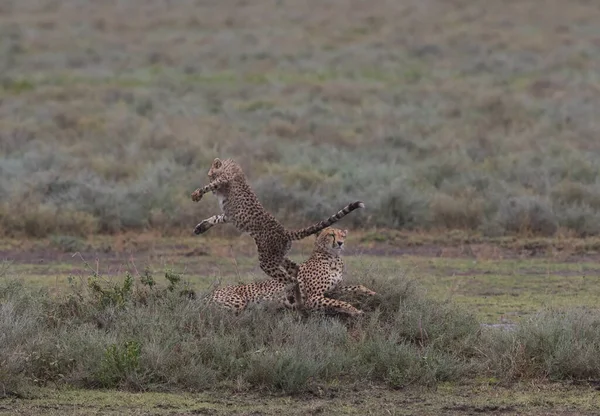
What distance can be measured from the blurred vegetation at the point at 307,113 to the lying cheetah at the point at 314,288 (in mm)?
7924

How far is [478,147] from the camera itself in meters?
27.2

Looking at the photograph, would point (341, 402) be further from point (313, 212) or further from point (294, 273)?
point (313, 212)

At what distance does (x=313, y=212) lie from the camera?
20406 millimetres

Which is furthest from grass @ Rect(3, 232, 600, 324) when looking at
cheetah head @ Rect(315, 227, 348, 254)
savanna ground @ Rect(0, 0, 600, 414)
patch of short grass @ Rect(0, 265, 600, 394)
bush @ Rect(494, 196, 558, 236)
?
patch of short grass @ Rect(0, 265, 600, 394)

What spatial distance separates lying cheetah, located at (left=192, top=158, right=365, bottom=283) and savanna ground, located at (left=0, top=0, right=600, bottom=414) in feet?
1.97

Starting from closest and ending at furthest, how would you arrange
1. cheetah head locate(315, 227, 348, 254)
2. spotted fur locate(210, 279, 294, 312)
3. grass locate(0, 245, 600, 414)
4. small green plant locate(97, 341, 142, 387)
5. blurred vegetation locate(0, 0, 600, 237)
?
1. grass locate(0, 245, 600, 414)
2. small green plant locate(97, 341, 142, 387)
3. spotted fur locate(210, 279, 294, 312)
4. cheetah head locate(315, 227, 348, 254)
5. blurred vegetation locate(0, 0, 600, 237)

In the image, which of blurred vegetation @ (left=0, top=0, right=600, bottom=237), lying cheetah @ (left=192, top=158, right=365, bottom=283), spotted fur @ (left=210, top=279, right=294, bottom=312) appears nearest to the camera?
lying cheetah @ (left=192, top=158, right=365, bottom=283)

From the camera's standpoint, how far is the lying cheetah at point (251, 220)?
1137 cm

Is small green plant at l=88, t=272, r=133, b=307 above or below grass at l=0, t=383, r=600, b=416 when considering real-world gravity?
above

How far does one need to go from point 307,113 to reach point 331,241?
70.3 feet

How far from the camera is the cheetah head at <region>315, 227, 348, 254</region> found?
12133 millimetres

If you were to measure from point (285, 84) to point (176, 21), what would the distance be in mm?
21693

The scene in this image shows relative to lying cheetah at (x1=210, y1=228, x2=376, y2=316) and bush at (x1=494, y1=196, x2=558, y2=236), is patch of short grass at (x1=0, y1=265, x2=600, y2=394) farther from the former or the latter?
bush at (x1=494, y1=196, x2=558, y2=236)

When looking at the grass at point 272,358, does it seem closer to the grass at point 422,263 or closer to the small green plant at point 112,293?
the small green plant at point 112,293
